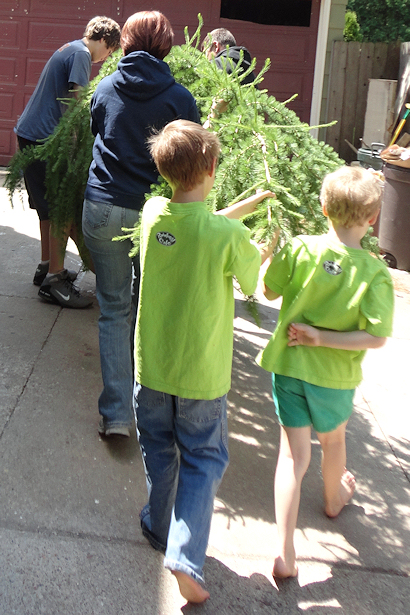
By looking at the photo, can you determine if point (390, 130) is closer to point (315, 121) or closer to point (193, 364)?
point (315, 121)

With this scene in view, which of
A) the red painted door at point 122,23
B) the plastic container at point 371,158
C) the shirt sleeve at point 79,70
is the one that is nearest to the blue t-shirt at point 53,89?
the shirt sleeve at point 79,70

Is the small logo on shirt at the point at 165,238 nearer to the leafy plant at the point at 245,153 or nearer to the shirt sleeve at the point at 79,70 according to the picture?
the leafy plant at the point at 245,153

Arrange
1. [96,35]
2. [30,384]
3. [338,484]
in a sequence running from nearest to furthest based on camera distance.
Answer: [338,484]
[30,384]
[96,35]

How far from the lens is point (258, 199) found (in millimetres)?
2336

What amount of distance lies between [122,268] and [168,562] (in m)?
1.41

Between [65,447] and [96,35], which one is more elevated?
[96,35]

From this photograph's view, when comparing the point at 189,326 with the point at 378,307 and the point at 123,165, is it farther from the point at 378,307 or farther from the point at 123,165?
the point at 123,165

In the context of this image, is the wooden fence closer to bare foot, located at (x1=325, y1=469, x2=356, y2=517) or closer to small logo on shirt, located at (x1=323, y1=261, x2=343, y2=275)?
bare foot, located at (x1=325, y1=469, x2=356, y2=517)

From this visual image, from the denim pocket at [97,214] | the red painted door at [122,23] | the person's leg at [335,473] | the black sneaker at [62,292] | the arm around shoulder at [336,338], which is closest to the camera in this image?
the arm around shoulder at [336,338]

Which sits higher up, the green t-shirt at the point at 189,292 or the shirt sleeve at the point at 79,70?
the shirt sleeve at the point at 79,70

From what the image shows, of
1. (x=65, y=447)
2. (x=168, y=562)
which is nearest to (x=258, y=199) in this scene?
(x=168, y=562)

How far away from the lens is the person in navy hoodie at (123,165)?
9.45 feet

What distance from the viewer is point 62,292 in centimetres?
Result: 490

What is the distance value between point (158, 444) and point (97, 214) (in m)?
1.15
